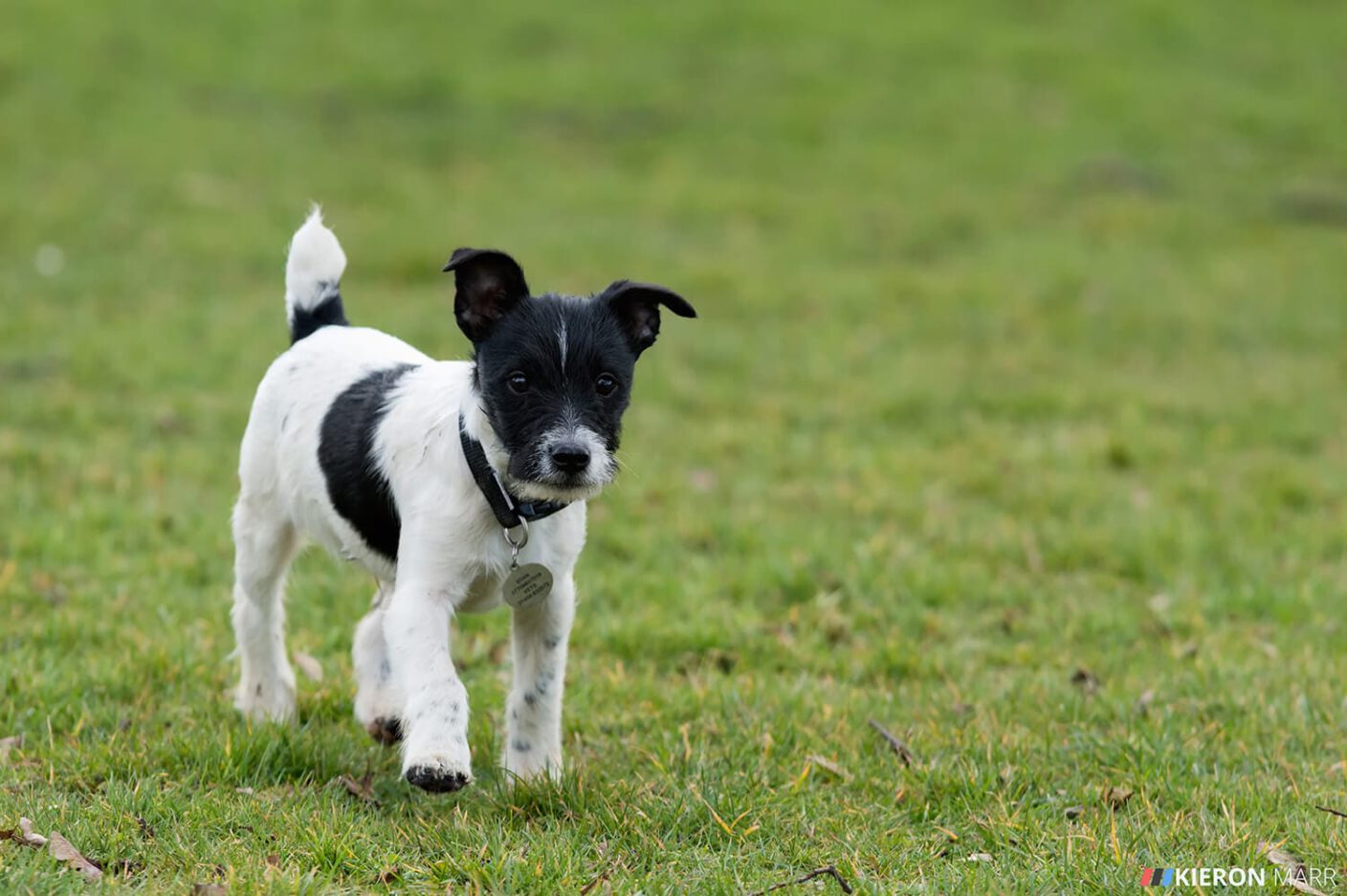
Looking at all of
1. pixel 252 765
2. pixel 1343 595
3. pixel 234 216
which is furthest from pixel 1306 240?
pixel 252 765

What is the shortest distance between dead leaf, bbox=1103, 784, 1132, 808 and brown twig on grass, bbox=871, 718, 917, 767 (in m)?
0.67

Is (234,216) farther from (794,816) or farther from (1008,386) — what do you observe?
(794,816)

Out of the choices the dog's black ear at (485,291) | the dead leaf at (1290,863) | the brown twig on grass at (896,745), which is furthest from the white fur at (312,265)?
the dead leaf at (1290,863)

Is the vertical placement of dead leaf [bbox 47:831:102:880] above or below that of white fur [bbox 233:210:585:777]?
below

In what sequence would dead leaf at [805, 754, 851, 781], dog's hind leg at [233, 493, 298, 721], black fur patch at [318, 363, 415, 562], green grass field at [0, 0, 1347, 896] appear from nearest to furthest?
1. green grass field at [0, 0, 1347, 896]
2. black fur patch at [318, 363, 415, 562]
3. dead leaf at [805, 754, 851, 781]
4. dog's hind leg at [233, 493, 298, 721]

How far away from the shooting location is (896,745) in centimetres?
533

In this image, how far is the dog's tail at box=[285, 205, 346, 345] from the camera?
574 centimetres

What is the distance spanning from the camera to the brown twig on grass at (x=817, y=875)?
4117 millimetres

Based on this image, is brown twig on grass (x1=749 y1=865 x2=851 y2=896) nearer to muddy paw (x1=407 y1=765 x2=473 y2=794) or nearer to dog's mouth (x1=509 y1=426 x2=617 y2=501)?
muddy paw (x1=407 y1=765 x2=473 y2=794)

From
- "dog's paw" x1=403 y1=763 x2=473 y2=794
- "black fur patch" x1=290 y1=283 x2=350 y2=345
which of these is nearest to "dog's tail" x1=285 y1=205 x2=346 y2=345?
"black fur patch" x1=290 y1=283 x2=350 y2=345

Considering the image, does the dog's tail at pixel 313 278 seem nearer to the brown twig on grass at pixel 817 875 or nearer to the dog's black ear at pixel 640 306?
the dog's black ear at pixel 640 306

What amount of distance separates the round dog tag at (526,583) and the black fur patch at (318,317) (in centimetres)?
A: 173

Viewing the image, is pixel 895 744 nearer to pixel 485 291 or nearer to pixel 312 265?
pixel 485 291

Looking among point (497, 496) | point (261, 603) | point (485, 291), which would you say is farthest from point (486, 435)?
point (261, 603)
